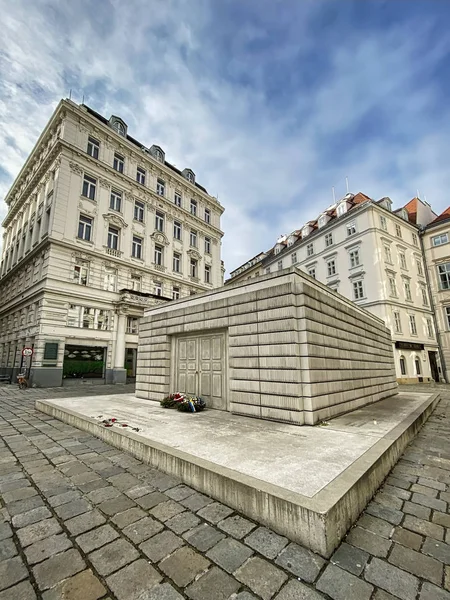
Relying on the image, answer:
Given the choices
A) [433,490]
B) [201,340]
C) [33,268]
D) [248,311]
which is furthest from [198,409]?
[33,268]

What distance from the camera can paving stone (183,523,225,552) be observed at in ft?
8.32

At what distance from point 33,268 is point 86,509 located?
25343 millimetres

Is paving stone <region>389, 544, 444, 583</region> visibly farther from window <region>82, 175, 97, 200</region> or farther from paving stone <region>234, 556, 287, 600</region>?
window <region>82, 175, 97, 200</region>

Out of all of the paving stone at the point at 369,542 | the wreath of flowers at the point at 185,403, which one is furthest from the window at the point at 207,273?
the paving stone at the point at 369,542

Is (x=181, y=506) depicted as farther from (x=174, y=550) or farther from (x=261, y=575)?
(x=261, y=575)

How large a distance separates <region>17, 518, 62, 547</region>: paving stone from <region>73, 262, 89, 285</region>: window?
69.3 feet

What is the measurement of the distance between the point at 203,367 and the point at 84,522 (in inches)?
239

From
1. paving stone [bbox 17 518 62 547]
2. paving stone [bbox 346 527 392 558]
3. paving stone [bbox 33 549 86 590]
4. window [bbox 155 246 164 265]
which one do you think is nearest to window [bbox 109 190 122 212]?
window [bbox 155 246 164 265]

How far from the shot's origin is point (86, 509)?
3.16 m

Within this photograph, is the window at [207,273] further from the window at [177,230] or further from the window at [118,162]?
the window at [118,162]

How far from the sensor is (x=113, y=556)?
241 cm

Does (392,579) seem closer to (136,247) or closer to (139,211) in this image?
(136,247)

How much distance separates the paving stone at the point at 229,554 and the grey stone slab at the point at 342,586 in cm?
63

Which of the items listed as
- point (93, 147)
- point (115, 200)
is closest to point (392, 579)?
point (115, 200)
